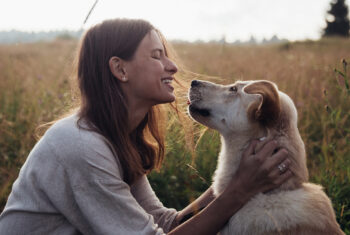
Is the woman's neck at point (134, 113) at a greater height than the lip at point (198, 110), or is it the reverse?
the lip at point (198, 110)

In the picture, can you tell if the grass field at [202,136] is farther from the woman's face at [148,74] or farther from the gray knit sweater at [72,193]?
the gray knit sweater at [72,193]

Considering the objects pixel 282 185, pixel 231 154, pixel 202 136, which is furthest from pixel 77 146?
pixel 202 136

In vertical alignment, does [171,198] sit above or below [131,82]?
below

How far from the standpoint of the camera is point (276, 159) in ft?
6.26

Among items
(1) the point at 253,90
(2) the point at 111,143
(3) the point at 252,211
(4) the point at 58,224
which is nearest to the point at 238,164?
(3) the point at 252,211

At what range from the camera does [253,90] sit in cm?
195

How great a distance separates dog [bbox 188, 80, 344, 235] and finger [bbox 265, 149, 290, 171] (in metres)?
0.05

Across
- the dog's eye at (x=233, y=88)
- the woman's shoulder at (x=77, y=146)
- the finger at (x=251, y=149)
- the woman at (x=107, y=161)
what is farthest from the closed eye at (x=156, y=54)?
the finger at (x=251, y=149)

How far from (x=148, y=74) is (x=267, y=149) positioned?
0.84 metres

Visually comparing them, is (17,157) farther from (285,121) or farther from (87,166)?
(285,121)

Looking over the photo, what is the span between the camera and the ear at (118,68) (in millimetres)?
2168

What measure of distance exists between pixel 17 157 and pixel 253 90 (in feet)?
9.30

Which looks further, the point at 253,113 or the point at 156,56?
the point at 156,56

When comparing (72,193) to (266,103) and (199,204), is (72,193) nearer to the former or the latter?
(199,204)
